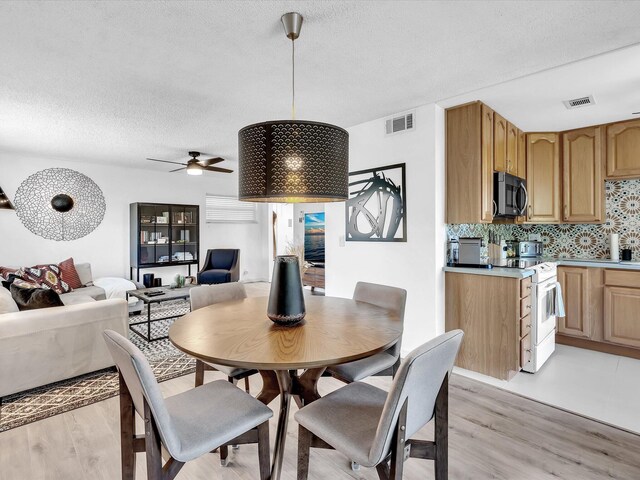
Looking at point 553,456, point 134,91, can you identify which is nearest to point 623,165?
point 553,456

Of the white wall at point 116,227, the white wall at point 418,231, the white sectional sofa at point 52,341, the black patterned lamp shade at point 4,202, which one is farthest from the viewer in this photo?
the white wall at point 116,227

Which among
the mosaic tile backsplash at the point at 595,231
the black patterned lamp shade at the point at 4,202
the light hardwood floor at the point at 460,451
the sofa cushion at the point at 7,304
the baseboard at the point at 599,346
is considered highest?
the black patterned lamp shade at the point at 4,202

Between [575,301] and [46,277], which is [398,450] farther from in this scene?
[46,277]

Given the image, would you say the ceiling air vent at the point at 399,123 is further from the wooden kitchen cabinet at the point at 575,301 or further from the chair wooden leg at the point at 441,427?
the chair wooden leg at the point at 441,427

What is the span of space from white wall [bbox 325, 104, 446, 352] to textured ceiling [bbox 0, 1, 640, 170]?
0.84 feet

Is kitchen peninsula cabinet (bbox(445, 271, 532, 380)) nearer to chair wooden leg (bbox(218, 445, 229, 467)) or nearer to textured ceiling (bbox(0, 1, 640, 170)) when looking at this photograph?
textured ceiling (bbox(0, 1, 640, 170))

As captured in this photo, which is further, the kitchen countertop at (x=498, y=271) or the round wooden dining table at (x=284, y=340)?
the kitchen countertop at (x=498, y=271)

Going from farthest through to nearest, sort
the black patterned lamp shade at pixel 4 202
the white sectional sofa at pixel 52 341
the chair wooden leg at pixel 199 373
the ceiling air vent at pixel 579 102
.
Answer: the black patterned lamp shade at pixel 4 202, the ceiling air vent at pixel 579 102, the white sectional sofa at pixel 52 341, the chair wooden leg at pixel 199 373

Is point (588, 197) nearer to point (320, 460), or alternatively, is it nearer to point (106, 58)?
point (320, 460)

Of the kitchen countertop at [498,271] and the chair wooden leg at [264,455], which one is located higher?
the kitchen countertop at [498,271]

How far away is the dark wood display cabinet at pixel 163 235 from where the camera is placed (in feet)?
18.6

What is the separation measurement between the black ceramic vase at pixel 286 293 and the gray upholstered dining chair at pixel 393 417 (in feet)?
1.31

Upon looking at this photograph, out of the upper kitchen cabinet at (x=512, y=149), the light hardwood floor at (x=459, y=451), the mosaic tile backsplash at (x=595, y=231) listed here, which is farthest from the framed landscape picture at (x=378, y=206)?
the light hardwood floor at (x=459, y=451)

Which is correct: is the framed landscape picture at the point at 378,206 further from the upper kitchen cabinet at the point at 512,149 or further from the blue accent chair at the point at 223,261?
the blue accent chair at the point at 223,261
